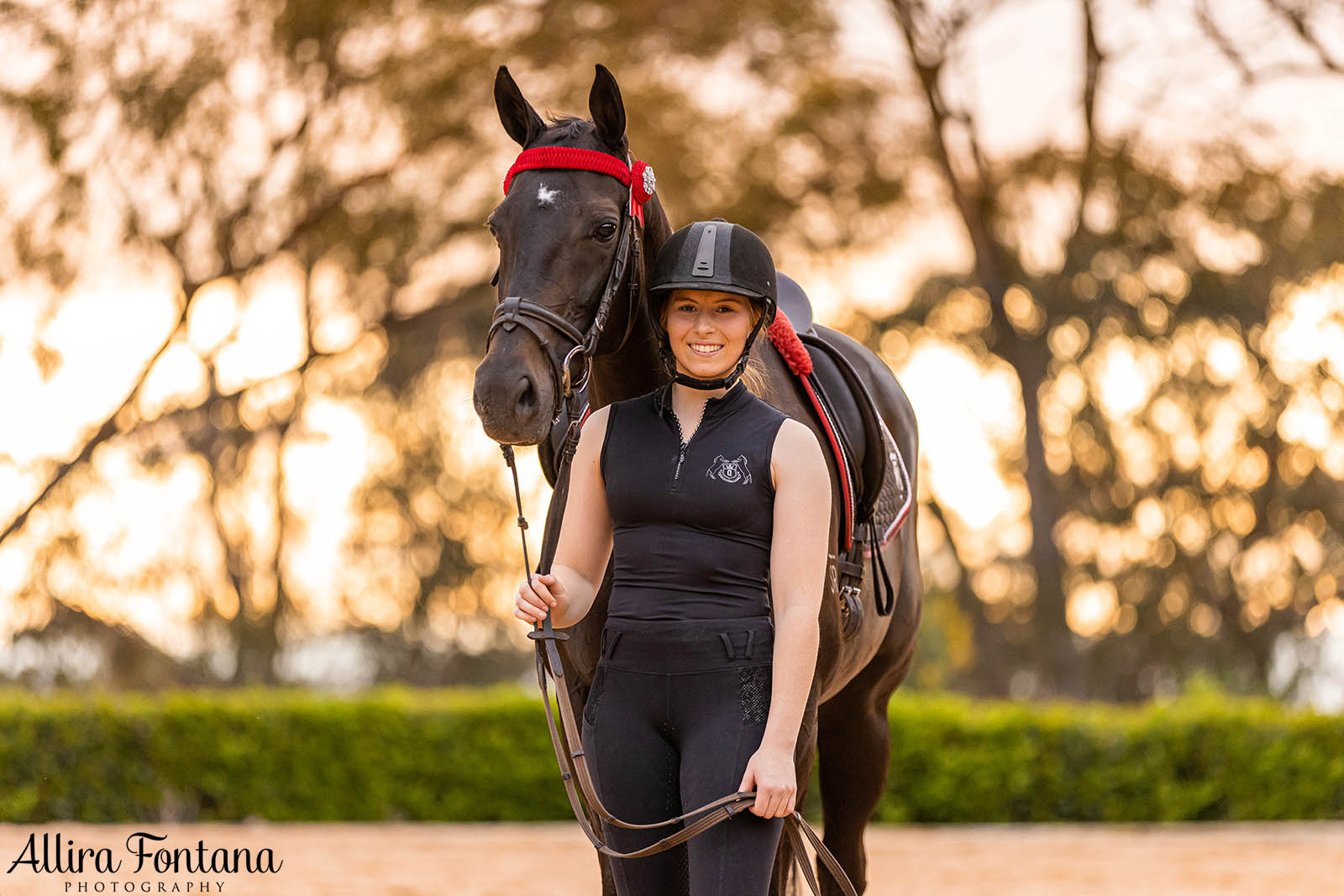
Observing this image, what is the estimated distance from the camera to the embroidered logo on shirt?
249cm

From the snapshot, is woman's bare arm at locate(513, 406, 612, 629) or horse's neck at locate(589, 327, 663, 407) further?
horse's neck at locate(589, 327, 663, 407)

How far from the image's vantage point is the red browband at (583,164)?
292 centimetres

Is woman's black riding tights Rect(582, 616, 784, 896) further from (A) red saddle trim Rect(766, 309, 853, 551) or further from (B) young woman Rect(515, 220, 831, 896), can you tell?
(A) red saddle trim Rect(766, 309, 853, 551)

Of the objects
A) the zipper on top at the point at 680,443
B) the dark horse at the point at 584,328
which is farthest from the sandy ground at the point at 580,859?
the zipper on top at the point at 680,443

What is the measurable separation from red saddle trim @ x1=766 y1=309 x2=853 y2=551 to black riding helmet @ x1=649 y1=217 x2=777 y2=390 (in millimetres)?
766

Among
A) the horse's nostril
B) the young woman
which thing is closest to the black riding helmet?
the young woman

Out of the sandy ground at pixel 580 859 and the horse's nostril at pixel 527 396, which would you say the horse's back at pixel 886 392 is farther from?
the sandy ground at pixel 580 859

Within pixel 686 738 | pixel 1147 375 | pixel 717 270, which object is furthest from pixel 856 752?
pixel 1147 375

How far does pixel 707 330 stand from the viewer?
8.50 feet

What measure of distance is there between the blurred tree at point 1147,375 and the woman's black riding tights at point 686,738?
11589 mm

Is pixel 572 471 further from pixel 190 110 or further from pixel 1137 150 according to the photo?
pixel 1137 150

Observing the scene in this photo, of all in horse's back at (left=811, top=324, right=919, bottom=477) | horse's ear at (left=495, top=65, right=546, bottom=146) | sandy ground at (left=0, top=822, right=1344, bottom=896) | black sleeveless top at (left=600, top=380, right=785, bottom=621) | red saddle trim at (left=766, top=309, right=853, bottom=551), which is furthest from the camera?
sandy ground at (left=0, top=822, right=1344, bottom=896)

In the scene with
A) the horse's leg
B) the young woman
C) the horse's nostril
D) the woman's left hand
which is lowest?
the horse's leg

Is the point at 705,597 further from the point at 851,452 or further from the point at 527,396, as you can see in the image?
the point at 851,452
